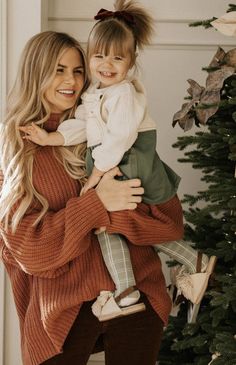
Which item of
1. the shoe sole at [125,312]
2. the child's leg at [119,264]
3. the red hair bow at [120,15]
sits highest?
the red hair bow at [120,15]

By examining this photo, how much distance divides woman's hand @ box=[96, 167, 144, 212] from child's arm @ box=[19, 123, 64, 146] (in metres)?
0.20

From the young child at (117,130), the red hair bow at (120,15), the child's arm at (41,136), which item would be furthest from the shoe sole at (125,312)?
the red hair bow at (120,15)

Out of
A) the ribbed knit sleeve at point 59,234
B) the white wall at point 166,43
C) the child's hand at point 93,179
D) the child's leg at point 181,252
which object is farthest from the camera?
the white wall at point 166,43

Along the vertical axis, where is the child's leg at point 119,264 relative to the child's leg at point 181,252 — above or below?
above

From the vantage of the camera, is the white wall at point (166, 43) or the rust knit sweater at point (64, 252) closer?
the rust knit sweater at point (64, 252)

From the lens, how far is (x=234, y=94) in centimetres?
226

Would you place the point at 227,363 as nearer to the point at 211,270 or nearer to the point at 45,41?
the point at 211,270

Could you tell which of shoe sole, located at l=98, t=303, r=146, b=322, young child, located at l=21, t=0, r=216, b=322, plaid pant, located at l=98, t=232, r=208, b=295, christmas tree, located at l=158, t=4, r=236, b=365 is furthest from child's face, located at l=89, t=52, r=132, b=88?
shoe sole, located at l=98, t=303, r=146, b=322

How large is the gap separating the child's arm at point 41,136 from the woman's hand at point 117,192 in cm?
20

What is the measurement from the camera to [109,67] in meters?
2.05

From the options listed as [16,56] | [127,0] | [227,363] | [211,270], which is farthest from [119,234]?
[16,56]

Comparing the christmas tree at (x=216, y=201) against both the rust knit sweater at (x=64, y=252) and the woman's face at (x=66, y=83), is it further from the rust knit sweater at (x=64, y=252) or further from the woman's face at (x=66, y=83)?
the woman's face at (x=66, y=83)

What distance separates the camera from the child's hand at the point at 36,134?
6.78ft

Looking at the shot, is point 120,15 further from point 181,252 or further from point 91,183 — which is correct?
point 181,252
